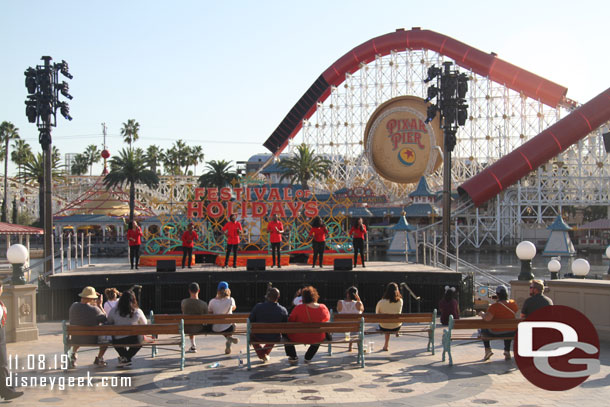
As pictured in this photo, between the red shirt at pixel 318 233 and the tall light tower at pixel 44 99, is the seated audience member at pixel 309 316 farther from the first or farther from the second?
the tall light tower at pixel 44 99

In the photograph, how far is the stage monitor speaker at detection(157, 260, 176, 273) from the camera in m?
19.9

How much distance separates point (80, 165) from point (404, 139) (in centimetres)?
7063

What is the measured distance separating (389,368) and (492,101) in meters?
58.4

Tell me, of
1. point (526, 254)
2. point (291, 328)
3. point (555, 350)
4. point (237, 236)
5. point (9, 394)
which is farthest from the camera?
point (237, 236)

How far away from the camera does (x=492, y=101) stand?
216 ft

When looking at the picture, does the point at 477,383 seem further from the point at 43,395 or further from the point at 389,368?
the point at 43,395

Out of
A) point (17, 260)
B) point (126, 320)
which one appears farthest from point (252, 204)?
point (126, 320)

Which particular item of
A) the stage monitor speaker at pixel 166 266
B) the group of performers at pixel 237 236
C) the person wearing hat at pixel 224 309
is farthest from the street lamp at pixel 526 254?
the stage monitor speaker at pixel 166 266

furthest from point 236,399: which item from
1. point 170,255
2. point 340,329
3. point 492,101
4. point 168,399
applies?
point 492,101

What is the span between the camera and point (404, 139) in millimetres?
73688

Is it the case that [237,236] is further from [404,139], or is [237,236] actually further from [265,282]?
[404,139]

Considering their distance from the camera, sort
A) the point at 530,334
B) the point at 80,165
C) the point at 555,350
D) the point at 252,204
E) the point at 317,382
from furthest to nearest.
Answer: the point at 80,165 < the point at 252,204 < the point at 530,334 < the point at 555,350 < the point at 317,382

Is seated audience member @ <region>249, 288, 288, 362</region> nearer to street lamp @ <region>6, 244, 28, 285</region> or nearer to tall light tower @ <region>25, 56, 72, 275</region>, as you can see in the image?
street lamp @ <region>6, 244, 28, 285</region>

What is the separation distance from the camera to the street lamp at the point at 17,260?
13477 millimetres
